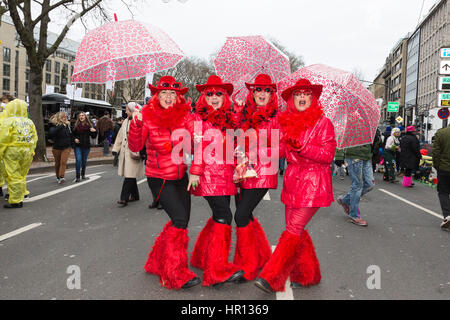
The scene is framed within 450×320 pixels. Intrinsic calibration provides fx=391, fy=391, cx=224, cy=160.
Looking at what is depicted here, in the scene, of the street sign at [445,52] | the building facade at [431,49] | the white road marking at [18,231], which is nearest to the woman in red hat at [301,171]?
the white road marking at [18,231]

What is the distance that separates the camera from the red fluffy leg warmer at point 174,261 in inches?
135

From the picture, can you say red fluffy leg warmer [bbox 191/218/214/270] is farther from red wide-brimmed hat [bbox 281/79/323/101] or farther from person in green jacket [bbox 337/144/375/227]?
person in green jacket [bbox 337/144/375/227]

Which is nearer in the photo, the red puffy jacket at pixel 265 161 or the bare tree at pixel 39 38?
the red puffy jacket at pixel 265 161

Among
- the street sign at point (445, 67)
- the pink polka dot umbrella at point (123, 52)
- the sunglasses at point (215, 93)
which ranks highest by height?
the street sign at point (445, 67)

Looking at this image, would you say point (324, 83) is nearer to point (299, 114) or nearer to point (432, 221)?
point (299, 114)

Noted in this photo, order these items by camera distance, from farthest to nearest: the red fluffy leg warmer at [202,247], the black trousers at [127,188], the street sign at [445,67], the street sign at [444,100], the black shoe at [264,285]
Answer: the street sign at [444,100], the street sign at [445,67], the black trousers at [127,188], the red fluffy leg warmer at [202,247], the black shoe at [264,285]

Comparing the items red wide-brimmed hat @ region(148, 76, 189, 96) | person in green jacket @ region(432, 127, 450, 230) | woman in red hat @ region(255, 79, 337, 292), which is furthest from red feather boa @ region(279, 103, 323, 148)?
person in green jacket @ region(432, 127, 450, 230)

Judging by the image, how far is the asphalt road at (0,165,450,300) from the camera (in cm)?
345

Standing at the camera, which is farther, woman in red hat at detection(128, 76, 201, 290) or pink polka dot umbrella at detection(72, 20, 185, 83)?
pink polka dot umbrella at detection(72, 20, 185, 83)

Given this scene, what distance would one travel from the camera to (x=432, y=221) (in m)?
6.73

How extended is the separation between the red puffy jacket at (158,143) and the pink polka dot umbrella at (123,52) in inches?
25.9

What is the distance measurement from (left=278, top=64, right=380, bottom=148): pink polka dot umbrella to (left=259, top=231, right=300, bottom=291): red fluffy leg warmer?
1.11 metres

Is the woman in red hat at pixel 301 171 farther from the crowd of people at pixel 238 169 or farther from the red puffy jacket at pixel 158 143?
the red puffy jacket at pixel 158 143

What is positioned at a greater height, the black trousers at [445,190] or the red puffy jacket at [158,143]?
the red puffy jacket at [158,143]
